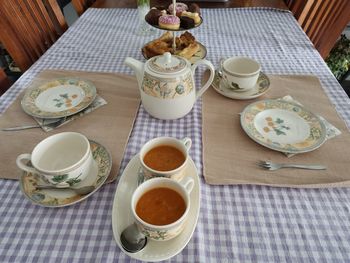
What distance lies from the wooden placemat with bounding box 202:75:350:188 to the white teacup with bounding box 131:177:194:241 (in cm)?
12

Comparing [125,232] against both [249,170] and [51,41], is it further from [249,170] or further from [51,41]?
[51,41]

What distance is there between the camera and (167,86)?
59cm

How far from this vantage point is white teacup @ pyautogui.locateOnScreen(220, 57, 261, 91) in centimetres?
69

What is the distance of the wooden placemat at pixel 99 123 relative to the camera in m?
0.57

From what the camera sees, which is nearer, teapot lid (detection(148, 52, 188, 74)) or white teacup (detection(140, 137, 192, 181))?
white teacup (detection(140, 137, 192, 181))

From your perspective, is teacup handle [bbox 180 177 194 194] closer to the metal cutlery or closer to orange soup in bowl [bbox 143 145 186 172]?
orange soup in bowl [bbox 143 145 186 172]

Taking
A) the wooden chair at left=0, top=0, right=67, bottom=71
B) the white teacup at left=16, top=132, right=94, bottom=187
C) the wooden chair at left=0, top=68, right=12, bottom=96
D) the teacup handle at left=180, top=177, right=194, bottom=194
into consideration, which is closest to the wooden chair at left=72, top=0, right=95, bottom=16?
the wooden chair at left=0, top=0, right=67, bottom=71

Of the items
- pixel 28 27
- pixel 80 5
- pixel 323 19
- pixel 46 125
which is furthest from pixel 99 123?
pixel 323 19

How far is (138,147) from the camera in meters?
0.60

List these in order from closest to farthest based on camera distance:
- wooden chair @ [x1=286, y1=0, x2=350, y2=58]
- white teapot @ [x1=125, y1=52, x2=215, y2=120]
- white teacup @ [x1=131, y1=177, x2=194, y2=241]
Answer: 1. white teacup @ [x1=131, y1=177, x2=194, y2=241]
2. white teapot @ [x1=125, y1=52, x2=215, y2=120]
3. wooden chair @ [x1=286, y1=0, x2=350, y2=58]

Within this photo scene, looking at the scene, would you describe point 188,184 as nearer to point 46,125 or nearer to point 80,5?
point 46,125

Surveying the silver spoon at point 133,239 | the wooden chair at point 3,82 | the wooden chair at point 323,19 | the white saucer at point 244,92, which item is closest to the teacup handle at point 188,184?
the silver spoon at point 133,239

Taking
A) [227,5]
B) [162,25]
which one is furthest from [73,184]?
[227,5]

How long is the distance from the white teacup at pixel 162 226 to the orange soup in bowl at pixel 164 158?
39 mm
